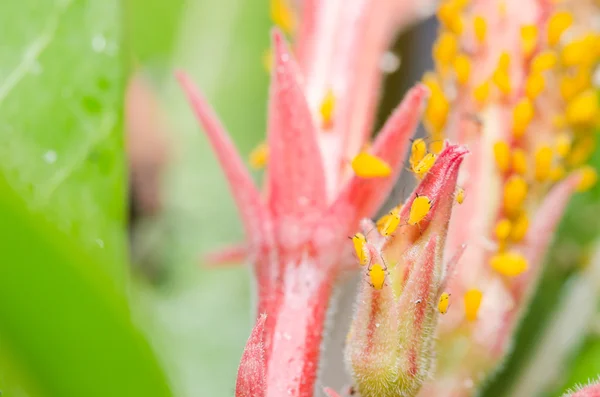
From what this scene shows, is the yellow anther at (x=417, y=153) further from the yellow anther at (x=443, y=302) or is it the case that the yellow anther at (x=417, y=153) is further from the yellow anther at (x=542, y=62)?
the yellow anther at (x=542, y=62)

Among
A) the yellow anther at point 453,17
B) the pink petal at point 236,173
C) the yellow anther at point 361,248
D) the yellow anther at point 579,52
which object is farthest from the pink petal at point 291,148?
the yellow anther at point 579,52

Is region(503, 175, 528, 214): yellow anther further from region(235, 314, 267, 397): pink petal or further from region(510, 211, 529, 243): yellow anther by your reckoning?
region(235, 314, 267, 397): pink petal

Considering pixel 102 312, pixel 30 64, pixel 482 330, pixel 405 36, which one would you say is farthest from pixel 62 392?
pixel 405 36

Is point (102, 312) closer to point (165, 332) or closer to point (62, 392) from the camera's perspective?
point (62, 392)

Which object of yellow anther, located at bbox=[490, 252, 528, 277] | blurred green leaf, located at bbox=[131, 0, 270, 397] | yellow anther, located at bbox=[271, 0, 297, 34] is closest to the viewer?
yellow anther, located at bbox=[490, 252, 528, 277]

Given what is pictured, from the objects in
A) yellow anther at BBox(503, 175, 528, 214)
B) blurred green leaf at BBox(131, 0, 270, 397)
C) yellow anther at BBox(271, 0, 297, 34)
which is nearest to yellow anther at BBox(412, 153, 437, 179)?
yellow anther at BBox(503, 175, 528, 214)

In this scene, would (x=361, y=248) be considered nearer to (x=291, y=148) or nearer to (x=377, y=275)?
(x=377, y=275)
